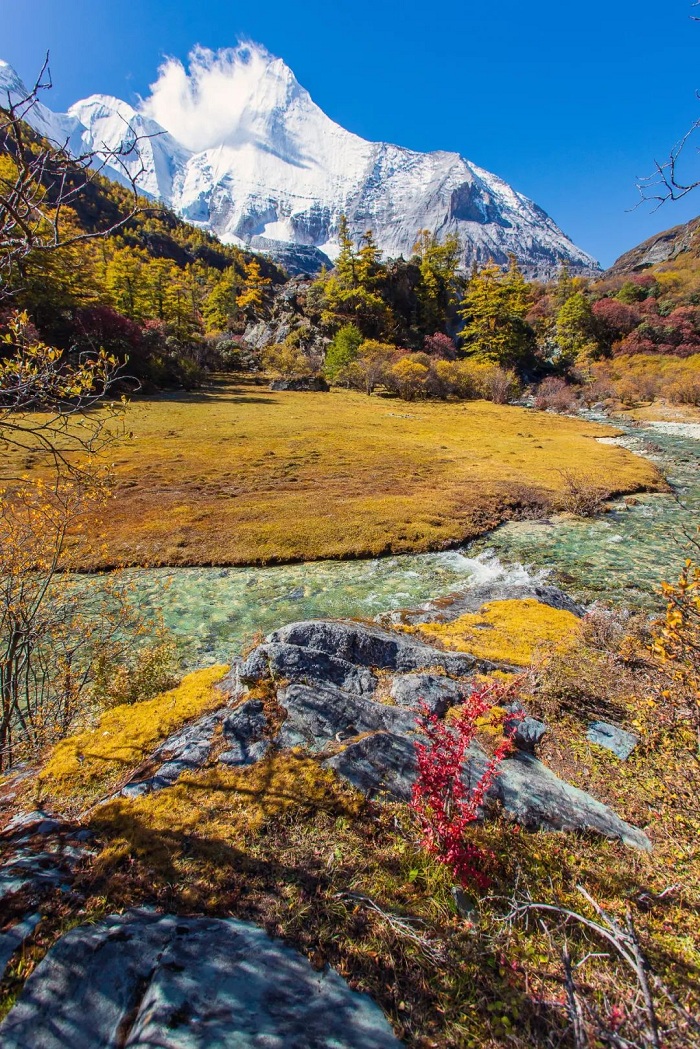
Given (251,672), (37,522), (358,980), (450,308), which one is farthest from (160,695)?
(450,308)

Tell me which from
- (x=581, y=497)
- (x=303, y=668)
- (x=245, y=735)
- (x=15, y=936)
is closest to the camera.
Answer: (x=15, y=936)

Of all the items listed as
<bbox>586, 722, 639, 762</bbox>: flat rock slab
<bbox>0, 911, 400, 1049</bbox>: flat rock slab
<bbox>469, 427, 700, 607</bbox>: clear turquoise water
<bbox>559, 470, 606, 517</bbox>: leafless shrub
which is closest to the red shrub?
<bbox>469, 427, 700, 607</bbox>: clear turquoise water

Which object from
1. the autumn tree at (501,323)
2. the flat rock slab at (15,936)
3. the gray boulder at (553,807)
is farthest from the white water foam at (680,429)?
the flat rock slab at (15,936)

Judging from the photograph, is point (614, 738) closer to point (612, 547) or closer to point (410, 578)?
point (410, 578)

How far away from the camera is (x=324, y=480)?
80.3 feet

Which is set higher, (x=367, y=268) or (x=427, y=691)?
(x=367, y=268)

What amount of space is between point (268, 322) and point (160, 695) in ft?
294

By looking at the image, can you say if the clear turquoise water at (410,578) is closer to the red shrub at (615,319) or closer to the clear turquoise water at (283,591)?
the clear turquoise water at (283,591)

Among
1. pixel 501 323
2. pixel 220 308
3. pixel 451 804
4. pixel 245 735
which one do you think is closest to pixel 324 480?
pixel 245 735

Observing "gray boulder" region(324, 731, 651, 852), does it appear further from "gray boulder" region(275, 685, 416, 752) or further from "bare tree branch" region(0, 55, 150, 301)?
"bare tree branch" region(0, 55, 150, 301)

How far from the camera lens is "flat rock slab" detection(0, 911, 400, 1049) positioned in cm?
235

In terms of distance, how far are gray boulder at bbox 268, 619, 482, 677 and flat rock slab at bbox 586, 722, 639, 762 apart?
1.85 meters

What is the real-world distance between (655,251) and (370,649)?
559 feet

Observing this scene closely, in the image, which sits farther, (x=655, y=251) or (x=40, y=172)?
(x=655, y=251)
